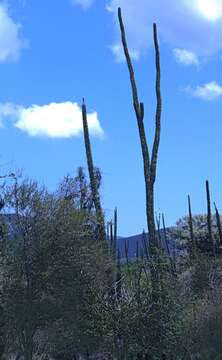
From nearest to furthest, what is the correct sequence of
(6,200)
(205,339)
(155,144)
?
(205,339), (6,200), (155,144)

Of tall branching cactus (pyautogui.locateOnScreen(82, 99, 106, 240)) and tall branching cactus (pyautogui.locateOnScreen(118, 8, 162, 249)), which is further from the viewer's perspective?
tall branching cactus (pyautogui.locateOnScreen(118, 8, 162, 249))

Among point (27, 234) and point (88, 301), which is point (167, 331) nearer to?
point (88, 301)

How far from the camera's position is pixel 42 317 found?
63.1ft

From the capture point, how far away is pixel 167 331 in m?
19.3

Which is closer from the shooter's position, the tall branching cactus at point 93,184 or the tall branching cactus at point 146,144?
the tall branching cactus at point 93,184

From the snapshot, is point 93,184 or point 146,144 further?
point 93,184

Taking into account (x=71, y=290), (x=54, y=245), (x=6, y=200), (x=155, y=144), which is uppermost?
(x=155, y=144)

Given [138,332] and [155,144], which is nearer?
[138,332]

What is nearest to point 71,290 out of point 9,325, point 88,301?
point 88,301

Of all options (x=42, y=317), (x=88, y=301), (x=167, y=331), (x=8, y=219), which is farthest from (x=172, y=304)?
(x=8, y=219)

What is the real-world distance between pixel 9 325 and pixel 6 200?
347 centimetres

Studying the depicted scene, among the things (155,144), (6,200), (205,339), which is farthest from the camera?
(155,144)

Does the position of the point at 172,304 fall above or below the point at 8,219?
below

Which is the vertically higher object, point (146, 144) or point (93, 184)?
point (146, 144)
